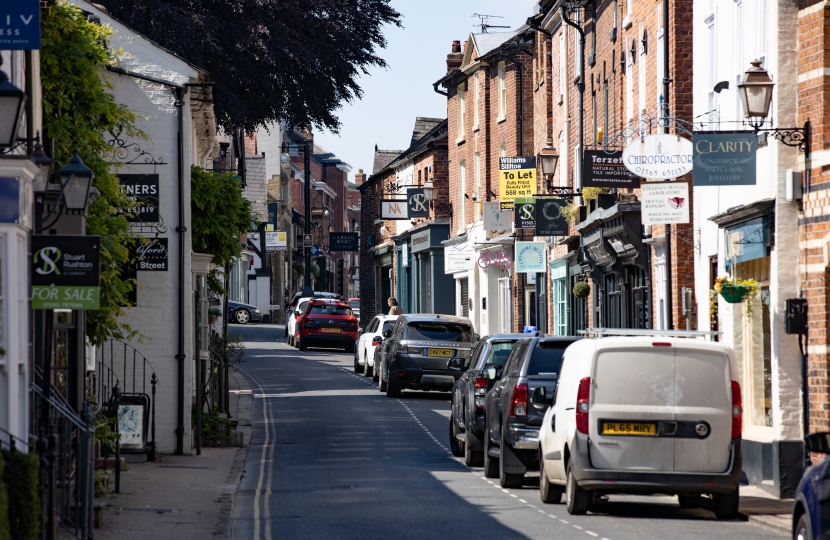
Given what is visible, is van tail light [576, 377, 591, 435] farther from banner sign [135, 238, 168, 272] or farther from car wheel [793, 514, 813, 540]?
banner sign [135, 238, 168, 272]

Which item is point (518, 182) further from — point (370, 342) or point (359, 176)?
point (359, 176)

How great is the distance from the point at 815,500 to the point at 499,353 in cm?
982

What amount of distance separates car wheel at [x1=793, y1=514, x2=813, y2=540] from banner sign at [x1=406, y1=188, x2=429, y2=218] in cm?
4297

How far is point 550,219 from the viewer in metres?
31.6

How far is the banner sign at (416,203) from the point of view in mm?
51688

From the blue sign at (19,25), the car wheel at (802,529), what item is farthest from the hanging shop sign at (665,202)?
the blue sign at (19,25)

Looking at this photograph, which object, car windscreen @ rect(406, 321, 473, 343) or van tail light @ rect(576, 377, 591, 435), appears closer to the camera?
van tail light @ rect(576, 377, 591, 435)

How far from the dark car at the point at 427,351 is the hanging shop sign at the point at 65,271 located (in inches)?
668

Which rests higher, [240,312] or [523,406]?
[240,312]

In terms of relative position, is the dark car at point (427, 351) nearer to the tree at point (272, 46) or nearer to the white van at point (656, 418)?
the tree at point (272, 46)

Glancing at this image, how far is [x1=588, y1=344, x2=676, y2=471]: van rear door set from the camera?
12.3m

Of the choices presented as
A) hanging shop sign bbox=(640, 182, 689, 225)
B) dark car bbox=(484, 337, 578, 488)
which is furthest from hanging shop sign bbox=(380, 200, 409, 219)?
dark car bbox=(484, 337, 578, 488)

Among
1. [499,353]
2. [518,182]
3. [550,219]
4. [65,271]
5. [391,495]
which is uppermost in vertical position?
[518,182]

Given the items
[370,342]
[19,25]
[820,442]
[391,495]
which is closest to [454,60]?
[370,342]
